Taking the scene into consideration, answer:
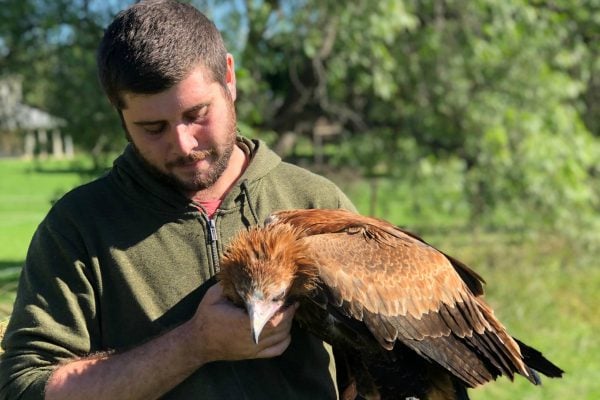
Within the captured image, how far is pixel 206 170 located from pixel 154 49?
461mm

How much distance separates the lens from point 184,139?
2.79 meters

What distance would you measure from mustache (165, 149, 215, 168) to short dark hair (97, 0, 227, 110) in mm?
247

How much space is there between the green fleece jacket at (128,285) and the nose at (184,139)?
21cm

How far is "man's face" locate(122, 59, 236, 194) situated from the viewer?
2.74 meters

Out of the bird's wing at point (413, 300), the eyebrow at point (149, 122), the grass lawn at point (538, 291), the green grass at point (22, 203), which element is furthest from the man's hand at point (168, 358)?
the grass lawn at point (538, 291)

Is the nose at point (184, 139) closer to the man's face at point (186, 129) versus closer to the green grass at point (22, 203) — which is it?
the man's face at point (186, 129)

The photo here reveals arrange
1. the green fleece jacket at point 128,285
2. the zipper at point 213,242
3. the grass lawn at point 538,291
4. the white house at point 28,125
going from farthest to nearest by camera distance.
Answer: the white house at point 28,125, the grass lawn at point 538,291, the zipper at point 213,242, the green fleece jacket at point 128,285

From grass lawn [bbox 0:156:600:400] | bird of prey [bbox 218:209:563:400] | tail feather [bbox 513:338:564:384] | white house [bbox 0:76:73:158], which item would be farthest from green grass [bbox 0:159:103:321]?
tail feather [bbox 513:338:564:384]

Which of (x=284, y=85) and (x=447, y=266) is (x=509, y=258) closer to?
(x=284, y=85)

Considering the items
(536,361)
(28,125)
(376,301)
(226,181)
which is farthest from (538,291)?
(226,181)

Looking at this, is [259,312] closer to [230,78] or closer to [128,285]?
[128,285]

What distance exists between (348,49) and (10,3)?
381 centimetres

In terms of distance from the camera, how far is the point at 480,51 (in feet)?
34.0

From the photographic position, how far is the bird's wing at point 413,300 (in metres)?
3.05
